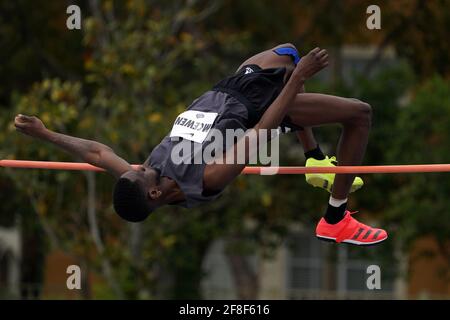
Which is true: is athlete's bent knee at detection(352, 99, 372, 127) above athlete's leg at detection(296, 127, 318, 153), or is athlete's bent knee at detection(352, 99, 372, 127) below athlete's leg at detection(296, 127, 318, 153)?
above

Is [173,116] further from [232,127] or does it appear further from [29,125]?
[232,127]

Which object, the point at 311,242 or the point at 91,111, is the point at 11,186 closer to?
the point at 91,111

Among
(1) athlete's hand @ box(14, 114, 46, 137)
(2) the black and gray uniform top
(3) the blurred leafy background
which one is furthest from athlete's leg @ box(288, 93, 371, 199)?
(3) the blurred leafy background

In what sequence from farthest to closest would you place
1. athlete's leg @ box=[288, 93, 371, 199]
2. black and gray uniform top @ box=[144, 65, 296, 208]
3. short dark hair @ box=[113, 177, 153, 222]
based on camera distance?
athlete's leg @ box=[288, 93, 371, 199] → black and gray uniform top @ box=[144, 65, 296, 208] → short dark hair @ box=[113, 177, 153, 222]

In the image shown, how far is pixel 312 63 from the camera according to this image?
30.1 feet

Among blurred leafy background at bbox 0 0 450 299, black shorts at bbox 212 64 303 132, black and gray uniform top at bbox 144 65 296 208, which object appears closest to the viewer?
black and gray uniform top at bbox 144 65 296 208

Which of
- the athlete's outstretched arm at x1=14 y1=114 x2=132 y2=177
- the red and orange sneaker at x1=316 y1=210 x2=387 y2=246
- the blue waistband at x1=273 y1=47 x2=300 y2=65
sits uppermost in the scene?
the blue waistband at x1=273 y1=47 x2=300 y2=65

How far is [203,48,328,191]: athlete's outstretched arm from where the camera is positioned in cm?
920

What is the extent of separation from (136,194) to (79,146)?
3.13ft

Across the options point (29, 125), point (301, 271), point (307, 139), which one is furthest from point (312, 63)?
point (301, 271)

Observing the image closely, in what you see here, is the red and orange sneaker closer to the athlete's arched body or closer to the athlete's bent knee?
the athlete's arched body

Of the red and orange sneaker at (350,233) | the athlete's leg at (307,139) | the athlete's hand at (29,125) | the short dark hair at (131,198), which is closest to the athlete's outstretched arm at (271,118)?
the short dark hair at (131,198)
